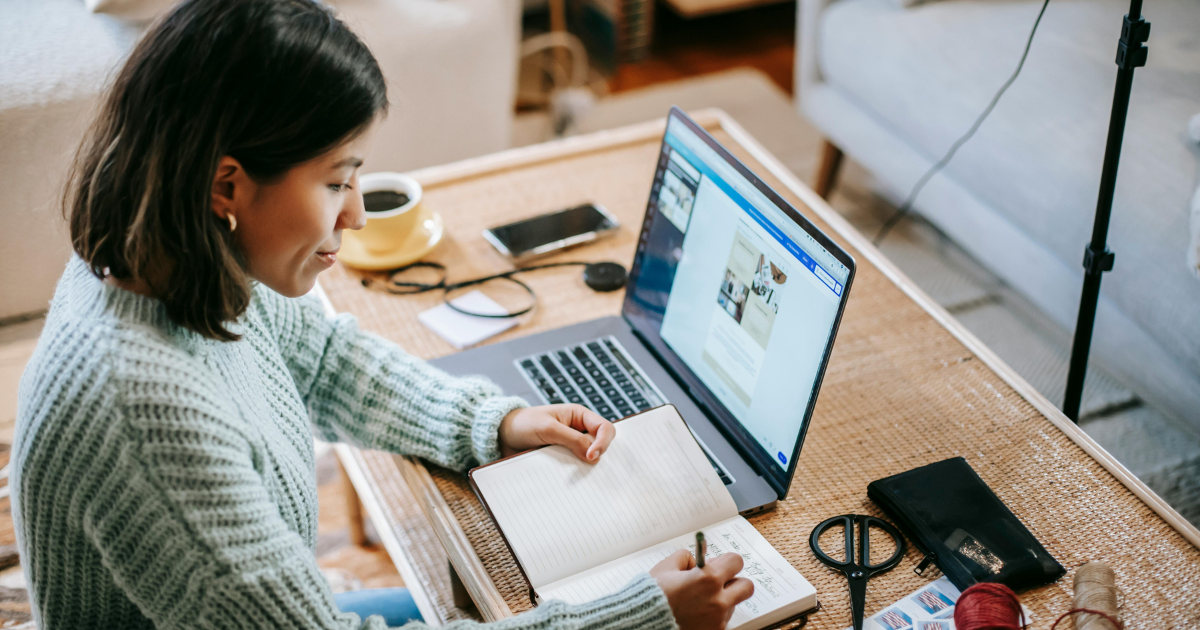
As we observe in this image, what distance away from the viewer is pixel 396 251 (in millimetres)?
1137

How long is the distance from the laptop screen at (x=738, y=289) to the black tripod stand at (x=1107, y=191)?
50 cm

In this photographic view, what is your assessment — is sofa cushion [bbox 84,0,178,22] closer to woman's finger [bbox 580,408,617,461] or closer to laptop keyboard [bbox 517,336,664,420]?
laptop keyboard [bbox 517,336,664,420]

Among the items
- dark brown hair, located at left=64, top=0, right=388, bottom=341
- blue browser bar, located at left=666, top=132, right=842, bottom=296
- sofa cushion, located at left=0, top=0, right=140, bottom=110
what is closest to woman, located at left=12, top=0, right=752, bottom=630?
dark brown hair, located at left=64, top=0, right=388, bottom=341

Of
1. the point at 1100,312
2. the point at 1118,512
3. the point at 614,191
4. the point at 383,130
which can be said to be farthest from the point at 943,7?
the point at 1118,512

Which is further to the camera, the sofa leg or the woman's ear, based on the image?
the sofa leg

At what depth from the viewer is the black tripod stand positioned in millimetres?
977

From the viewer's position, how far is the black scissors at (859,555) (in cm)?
70

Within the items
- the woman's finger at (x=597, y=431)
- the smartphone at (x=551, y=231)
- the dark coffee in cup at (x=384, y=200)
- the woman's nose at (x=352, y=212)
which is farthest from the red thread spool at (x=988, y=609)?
the dark coffee in cup at (x=384, y=200)

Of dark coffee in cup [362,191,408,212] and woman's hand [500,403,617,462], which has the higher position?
dark coffee in cup [362,191,408,212]

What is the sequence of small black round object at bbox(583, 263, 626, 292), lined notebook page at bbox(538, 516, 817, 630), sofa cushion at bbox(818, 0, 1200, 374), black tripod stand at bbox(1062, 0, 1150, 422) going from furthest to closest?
sofa cushion at bbox(818, 0, 1200, 374), small black round object at bbox(583, 263, 626, 292), black tripod stand at bbox(1062, 0, 1150, 422), lined notebook page at bbox(538, 516, 817, 630)

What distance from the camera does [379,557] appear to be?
53.4 inches

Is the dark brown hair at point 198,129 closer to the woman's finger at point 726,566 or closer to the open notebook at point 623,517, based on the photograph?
the open notebook at point 623,517

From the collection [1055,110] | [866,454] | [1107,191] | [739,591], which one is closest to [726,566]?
[739,591]

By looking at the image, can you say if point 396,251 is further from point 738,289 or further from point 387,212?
point 738,289
